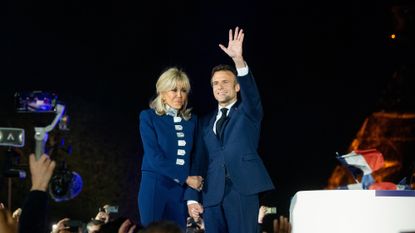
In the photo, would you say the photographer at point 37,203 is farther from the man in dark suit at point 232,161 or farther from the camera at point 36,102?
the camera at point 36,102

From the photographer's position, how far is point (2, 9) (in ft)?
27.6

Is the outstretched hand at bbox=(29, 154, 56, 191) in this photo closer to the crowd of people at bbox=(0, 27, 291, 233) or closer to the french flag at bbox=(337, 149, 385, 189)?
the crowd of people at bbox=(0, 27, 291, 233)

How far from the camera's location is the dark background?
8.37 m

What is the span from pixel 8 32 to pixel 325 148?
15.9ft

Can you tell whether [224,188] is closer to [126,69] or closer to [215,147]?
[215,147]

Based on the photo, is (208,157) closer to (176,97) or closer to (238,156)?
(238,156)

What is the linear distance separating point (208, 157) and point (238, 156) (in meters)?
0.24

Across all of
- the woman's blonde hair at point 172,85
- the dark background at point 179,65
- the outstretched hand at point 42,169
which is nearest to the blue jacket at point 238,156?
the woman's blonde hair at point 172,85

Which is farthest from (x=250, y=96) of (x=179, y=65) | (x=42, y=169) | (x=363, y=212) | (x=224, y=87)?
Answer: (x=179, y=65)

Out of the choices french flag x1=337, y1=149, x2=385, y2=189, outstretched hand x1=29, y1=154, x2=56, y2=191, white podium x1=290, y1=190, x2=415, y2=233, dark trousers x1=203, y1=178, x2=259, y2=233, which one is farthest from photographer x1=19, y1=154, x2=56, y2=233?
french flag x1=337, y1=149, x2=385, y2=189

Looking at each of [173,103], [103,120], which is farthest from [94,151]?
[173,103]

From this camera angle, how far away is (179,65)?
8.14 metres

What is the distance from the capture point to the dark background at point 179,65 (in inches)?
329

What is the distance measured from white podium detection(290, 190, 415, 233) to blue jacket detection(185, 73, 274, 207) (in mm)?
957
